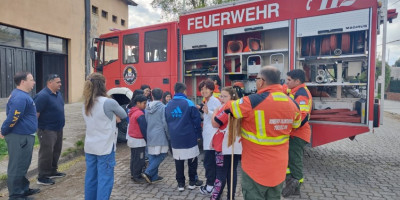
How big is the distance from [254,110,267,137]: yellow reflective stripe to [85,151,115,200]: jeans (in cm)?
179

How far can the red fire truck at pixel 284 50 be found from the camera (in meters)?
4.31

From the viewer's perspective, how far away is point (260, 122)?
240 cm

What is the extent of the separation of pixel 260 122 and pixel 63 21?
1409 cm

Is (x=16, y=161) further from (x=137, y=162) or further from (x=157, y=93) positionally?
(x=157, y=93)

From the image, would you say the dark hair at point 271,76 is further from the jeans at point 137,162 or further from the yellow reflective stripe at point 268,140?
the jeans at point 137,162

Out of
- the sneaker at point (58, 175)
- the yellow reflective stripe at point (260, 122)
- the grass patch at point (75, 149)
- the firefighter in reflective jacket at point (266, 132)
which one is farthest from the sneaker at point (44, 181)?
the yellow reflective stripe at point (260, 122)

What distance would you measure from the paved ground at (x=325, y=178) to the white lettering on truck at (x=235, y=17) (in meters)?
2.76

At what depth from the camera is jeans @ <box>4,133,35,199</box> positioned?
12.0 feet

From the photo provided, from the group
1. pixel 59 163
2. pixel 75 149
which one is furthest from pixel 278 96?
pixel 75 149

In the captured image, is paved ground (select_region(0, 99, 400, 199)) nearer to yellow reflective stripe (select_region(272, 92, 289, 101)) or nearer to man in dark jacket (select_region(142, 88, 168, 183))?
man in dark jacket (select_region(142, 88, 168, 183))

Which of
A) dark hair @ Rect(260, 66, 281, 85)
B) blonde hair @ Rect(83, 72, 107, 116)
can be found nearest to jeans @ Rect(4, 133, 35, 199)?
blonde hair @ Rect(83, 72, 107, 116)

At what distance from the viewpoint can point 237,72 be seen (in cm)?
550

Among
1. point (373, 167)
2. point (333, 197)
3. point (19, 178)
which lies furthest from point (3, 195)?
point (373, 167)

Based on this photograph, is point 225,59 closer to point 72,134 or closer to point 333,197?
point 333,197
